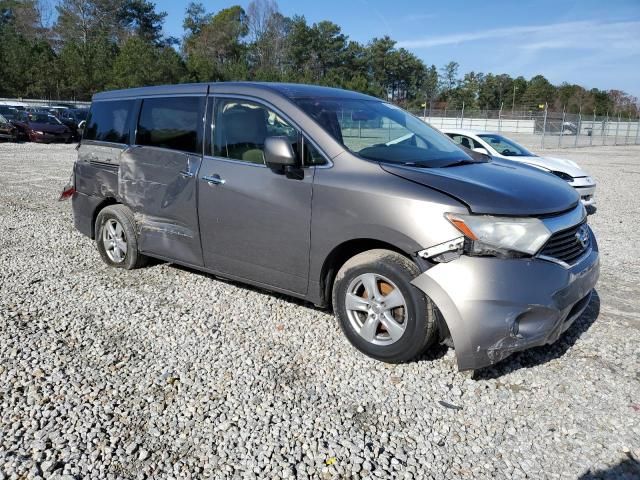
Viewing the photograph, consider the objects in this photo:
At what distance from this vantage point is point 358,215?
357 cm

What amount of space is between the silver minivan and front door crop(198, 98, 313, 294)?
0.01 metres

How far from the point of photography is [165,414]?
3.06 meters

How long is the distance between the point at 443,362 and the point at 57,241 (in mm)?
5340

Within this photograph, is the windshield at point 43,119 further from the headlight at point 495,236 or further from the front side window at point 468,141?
the headlight at point 495,236

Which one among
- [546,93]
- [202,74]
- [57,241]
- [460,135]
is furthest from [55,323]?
[546,93]

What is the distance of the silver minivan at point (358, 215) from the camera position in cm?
317

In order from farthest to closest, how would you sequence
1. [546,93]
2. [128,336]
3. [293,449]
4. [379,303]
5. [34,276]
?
[546,93]
[34,276]
[128,336]
[379,303]
[293,449]

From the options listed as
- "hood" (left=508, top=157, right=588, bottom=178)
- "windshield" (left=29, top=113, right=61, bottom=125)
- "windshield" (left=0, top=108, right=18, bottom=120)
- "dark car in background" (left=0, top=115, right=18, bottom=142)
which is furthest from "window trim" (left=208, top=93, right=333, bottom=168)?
"windshield" (left=0, top=108, right=18, bottom=120)

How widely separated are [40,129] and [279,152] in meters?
24.9

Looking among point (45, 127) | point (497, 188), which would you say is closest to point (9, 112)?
point (45, 127)

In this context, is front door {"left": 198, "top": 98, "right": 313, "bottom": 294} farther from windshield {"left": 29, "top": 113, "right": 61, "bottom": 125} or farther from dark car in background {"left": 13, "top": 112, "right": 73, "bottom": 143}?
windshield {"left": 29, "top": 113, "right": 61, "bottom": 125}

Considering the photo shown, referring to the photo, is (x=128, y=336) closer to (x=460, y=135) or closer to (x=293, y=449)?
(x=293, y=449)

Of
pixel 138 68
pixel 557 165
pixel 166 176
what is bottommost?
pixel 557 165

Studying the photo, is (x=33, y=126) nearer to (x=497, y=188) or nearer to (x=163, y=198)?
(x=163, y=198)
